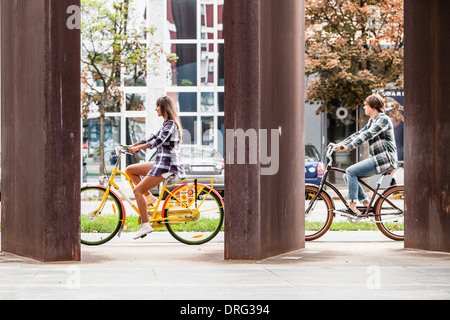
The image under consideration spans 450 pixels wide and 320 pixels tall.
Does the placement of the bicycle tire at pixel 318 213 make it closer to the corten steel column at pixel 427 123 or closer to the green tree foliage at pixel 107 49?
the corten steel column at pixel 427 123

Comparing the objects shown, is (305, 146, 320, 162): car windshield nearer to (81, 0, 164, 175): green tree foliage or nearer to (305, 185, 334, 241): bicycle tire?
(81, 0, 164, 175): green tree foliage

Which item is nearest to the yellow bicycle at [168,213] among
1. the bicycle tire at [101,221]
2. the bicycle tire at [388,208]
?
the bicycle tire at [101,221]

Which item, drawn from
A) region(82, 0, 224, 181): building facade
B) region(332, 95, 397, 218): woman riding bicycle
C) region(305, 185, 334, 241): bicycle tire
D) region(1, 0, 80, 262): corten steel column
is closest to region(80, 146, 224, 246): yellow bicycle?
region(305, 185, 334, 241): bicycle tire

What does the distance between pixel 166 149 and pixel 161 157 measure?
4.8 inches

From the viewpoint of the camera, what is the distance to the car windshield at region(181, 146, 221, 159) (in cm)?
2075

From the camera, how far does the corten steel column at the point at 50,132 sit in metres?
7.88

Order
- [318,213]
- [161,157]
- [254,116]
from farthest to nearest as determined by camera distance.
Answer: [318,213], [161,157], [254,116]

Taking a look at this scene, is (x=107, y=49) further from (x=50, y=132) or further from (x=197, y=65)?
(x=50, y=132)

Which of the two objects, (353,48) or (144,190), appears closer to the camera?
(144,190)

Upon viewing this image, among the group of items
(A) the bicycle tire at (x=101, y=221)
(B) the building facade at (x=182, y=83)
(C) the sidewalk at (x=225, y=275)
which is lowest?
(C) the sidewalk at (x=225, y=275)

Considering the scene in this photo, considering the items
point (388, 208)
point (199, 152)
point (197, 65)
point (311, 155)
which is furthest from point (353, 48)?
point (388, 208)

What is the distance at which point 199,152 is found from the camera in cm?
2097
